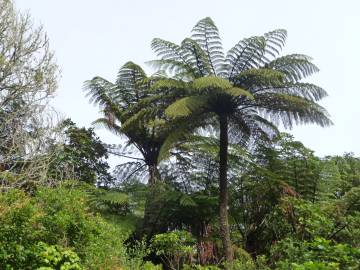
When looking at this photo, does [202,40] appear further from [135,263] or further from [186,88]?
[135,263]

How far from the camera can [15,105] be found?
27.8ft

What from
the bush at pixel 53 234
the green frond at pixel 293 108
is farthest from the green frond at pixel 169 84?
the bush at pixel 53 234

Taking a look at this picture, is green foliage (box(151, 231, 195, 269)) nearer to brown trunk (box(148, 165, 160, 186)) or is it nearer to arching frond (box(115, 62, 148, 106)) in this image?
brown trunk (box(148, 165, 160, 186))

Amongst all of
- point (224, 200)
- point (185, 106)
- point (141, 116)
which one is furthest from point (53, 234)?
point (141, 116)

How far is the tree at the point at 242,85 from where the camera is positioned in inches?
355

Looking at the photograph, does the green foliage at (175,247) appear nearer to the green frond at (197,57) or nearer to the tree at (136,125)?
the tree at (136,125)

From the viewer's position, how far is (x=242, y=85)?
9.43m

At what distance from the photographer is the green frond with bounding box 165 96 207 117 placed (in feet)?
27.4

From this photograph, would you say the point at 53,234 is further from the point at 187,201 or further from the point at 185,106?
the point at 187,201

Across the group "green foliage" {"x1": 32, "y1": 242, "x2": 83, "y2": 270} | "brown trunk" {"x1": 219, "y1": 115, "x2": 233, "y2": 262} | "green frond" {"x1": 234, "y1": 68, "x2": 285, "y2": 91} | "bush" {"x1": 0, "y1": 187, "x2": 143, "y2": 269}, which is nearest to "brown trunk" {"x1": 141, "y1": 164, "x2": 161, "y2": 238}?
"brown trunk" {"x1": 219, "y1": 115, "x2": 233, "y2": 262}

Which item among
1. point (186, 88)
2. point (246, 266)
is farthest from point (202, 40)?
point (246, 266)

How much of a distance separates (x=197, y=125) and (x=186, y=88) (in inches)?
38.9

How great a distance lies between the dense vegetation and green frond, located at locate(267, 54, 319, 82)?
0.08ft

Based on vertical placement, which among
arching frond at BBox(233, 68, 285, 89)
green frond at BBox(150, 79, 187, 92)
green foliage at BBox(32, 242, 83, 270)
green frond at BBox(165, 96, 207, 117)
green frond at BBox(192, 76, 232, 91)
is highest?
arching frond at BBox(233, 68, 285, 89)
